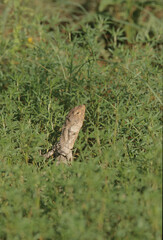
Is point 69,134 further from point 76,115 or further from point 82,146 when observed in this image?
point 82,146

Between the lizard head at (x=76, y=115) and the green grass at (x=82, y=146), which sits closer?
the green grass at (x=82, y=146)

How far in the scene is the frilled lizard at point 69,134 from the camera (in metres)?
4.58

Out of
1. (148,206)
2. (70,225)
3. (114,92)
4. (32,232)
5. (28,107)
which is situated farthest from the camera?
(28,107)

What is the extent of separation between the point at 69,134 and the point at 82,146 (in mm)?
605

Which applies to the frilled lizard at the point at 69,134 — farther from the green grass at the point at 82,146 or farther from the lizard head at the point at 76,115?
the green grass at the point at 82,146

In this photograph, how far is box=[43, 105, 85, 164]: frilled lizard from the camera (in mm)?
4582

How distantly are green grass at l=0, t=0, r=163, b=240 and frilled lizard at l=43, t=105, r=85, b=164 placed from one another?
11 centimetres

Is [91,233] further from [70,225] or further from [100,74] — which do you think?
[100,74]

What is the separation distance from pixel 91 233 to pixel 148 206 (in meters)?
0.52

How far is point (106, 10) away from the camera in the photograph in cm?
875

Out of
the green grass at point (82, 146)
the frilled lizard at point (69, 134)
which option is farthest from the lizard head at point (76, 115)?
the green grass at point (82, 146)

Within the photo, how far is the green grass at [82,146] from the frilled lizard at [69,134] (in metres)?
0.11

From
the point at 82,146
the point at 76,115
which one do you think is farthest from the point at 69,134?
the point at 82,146

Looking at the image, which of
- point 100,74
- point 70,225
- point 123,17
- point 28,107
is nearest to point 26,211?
point 70,225
